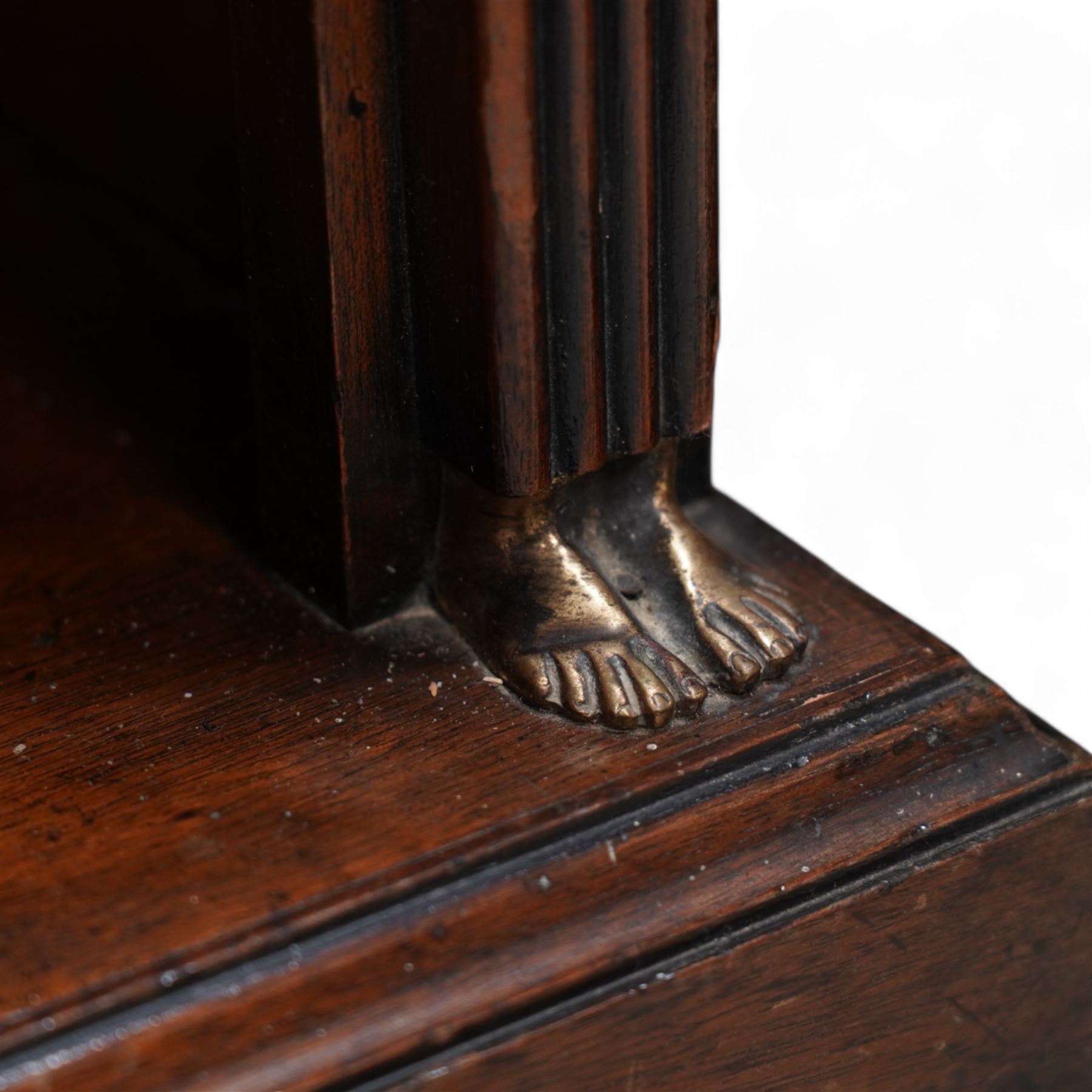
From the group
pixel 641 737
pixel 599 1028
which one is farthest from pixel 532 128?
pixel 599 1028

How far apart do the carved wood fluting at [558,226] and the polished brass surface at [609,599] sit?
52 millimetres

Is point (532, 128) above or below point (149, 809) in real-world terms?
above

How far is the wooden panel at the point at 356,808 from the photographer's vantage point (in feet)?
2.90

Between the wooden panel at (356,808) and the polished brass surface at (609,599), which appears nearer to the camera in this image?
the wooden panel at (356,808)

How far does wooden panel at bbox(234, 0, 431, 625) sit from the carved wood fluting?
0.05 ft

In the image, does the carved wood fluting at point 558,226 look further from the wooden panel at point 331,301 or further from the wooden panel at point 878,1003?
the wooden panel at point 878,1003

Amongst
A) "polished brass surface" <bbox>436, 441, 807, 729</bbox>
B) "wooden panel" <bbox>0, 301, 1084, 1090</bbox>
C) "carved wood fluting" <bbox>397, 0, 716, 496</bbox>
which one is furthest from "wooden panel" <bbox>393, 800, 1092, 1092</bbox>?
"carved wood fluting" <bbox>397, 0, 716, 496</bbox>

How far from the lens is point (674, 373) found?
105 centimetres

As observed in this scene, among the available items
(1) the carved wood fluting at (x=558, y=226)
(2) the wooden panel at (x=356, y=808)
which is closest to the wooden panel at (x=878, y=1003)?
(2) the wooden panel at (x=356, y=808)

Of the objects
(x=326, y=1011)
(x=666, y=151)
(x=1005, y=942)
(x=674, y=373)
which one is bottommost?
(x=1005, y=942)

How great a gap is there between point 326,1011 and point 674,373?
1.21ft

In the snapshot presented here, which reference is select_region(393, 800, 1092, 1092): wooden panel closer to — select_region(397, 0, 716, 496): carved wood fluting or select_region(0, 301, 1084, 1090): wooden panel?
select_region(0, 301, 1084, 1090): wooden panel

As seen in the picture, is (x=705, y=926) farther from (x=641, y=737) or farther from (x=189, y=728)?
(x=189, y=728)

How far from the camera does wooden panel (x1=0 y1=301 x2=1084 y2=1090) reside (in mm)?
883
